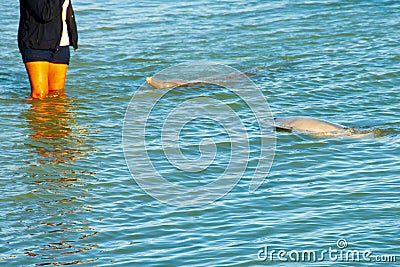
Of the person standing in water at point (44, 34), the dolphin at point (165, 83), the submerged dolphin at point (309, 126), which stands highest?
the person standing in water at point (44, 34)

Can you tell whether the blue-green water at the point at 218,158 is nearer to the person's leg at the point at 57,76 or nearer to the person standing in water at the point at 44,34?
the person's leg at the point at 57,76

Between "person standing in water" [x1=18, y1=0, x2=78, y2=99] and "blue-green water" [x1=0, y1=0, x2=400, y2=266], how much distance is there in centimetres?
58

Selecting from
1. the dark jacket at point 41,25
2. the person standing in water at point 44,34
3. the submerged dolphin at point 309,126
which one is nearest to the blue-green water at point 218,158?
the submerged dolphin at point 309,126

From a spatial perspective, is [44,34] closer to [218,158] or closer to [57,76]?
[57,76]

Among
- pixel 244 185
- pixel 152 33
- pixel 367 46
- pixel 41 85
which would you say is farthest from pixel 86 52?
pixel 244 185

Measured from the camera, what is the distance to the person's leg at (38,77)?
10000mm

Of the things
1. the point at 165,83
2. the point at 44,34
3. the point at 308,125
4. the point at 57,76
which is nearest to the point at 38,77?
the point at 57,76

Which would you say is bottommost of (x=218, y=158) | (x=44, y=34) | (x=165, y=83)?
(x=165, y=83)

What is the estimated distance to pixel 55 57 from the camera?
10062 millimetres

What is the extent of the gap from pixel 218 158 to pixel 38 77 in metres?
3.05

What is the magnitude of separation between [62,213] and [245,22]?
9553mm

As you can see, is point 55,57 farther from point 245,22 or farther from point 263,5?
point 263,5

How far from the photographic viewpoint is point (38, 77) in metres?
10.2

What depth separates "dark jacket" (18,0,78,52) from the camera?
9633mm
